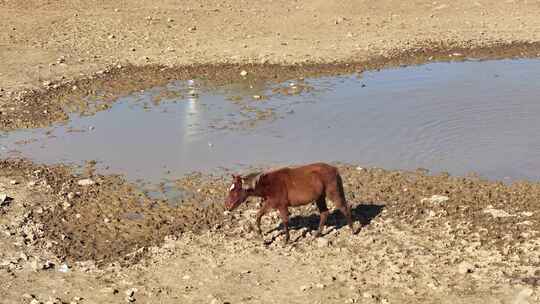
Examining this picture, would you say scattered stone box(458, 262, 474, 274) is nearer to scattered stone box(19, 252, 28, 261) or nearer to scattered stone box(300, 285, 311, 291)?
scattered stone box(300, 285, 311, 291)

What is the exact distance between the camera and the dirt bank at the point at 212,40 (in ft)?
61.1

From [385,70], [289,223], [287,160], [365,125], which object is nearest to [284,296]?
[289,223]

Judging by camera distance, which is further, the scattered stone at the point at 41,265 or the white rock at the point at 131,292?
the scattered stone at the point at 41,265

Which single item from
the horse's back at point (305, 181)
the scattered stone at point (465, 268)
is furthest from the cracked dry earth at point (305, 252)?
the horse's back at point (305, 181)

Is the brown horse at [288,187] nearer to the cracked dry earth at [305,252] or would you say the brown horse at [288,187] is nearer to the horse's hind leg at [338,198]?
the horse's hind leg at [338,198]

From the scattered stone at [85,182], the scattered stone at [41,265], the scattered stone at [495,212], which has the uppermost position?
the scattered stone at [495,212]

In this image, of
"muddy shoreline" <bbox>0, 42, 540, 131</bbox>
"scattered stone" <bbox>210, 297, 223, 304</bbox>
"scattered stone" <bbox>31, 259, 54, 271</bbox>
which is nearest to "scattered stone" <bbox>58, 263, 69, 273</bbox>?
"scattered stone" <bbox>31, 259, 54, 271</bbox>

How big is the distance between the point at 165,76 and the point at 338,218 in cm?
987

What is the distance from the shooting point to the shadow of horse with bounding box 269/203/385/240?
402 inches

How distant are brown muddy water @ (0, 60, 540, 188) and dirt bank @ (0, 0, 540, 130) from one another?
124 cm

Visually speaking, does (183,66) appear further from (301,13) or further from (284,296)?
(284,296)

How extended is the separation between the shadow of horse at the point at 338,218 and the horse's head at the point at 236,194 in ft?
2.74

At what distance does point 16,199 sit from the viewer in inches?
451

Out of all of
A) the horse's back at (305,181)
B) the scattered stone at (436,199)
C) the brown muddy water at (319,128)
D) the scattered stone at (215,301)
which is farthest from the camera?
the brown muddy water at (319,128)
